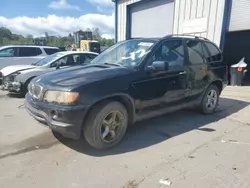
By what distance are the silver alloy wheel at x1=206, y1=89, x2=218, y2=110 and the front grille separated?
3.83 metres

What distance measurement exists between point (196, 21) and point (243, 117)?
5566 millimetres

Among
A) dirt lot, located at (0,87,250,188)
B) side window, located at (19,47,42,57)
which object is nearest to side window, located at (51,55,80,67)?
dirt lot, located at (0,87,250,188)

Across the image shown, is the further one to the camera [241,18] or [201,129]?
[241,18]

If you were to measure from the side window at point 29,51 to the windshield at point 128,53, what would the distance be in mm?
7067

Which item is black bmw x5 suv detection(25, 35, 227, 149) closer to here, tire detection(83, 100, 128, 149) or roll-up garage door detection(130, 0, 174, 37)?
tire detection(83, 100, 128, 149)

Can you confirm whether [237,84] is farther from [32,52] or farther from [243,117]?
[32,52]

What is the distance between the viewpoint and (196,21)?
378 inches

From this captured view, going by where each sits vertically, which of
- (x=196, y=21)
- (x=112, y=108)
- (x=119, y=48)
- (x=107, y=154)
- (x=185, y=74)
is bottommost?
(x=107, y=154)

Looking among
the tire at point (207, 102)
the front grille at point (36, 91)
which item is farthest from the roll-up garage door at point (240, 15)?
the front grille at point (36, 91)

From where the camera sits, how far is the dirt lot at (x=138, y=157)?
276cm

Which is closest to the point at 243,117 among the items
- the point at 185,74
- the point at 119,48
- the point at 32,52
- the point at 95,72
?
the point at 185,74

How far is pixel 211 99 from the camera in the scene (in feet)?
18.2

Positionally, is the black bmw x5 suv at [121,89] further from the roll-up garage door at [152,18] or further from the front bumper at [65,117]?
the roll-up garage door at [152,18]

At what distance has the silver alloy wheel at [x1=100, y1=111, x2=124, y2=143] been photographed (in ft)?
11.4
